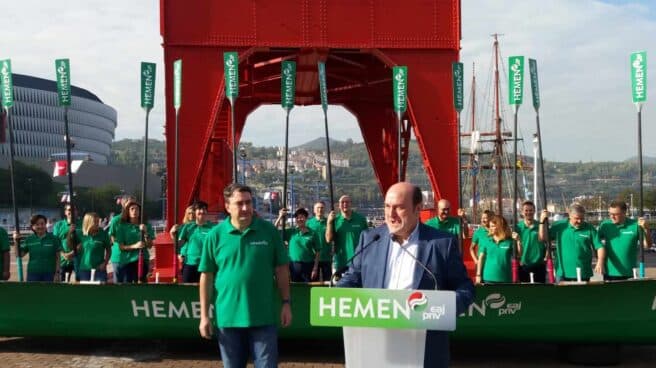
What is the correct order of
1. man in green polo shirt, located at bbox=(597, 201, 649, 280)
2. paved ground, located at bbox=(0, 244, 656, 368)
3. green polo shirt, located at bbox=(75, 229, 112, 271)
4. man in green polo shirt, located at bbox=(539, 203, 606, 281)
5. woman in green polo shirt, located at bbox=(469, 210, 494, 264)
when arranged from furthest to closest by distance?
1. green polo shirt, located at bbox=(75, 229, 112, 271)
2. woman in green polo shirt, located at bbox=(469, 210, 494, 264)
3. man in green polo shirt, located at bbox=(539, 203, 606, 281)
4. man in green polo shirt, located at bbox=(597, 201, 649, 280)
5. paved ground, located at bbox=(0, 244, 656, 368)

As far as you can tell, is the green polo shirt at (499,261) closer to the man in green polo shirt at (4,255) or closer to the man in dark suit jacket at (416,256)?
the man in dark suit jacket at (416,256)

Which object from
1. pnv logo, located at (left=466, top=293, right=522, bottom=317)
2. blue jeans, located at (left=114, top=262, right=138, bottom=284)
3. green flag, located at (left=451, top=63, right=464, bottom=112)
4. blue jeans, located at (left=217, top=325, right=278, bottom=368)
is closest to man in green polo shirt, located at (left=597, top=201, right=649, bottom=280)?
pnv logo, located at (left=466, top=293, right=522, bottom=317)

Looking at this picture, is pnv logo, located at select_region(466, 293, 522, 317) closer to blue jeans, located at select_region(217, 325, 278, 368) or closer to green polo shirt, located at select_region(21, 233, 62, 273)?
blue jeans, located at select_region(217, 325, 278, 368)

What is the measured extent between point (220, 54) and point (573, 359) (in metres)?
8.11

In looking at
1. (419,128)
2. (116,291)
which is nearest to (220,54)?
(419,128)

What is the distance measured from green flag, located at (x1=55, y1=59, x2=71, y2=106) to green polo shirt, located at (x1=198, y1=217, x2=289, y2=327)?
5.34 m

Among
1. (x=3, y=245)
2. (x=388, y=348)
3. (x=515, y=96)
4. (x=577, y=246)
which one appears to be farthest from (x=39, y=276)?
(x=388, y=348)

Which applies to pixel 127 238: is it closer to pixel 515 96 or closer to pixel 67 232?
pixel 67 232

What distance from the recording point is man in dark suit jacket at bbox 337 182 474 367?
3.64 m

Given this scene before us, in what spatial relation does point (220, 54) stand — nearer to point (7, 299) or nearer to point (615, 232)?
point (7, 299)

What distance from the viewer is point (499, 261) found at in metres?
8.59

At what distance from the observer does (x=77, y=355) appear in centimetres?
810

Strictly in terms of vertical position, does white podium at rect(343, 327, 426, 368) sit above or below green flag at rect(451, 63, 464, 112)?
below

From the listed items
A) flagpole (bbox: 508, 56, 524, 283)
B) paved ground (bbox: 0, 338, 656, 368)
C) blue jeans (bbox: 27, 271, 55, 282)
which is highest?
flagpole (bbox: 508, 56, 524, 283)
